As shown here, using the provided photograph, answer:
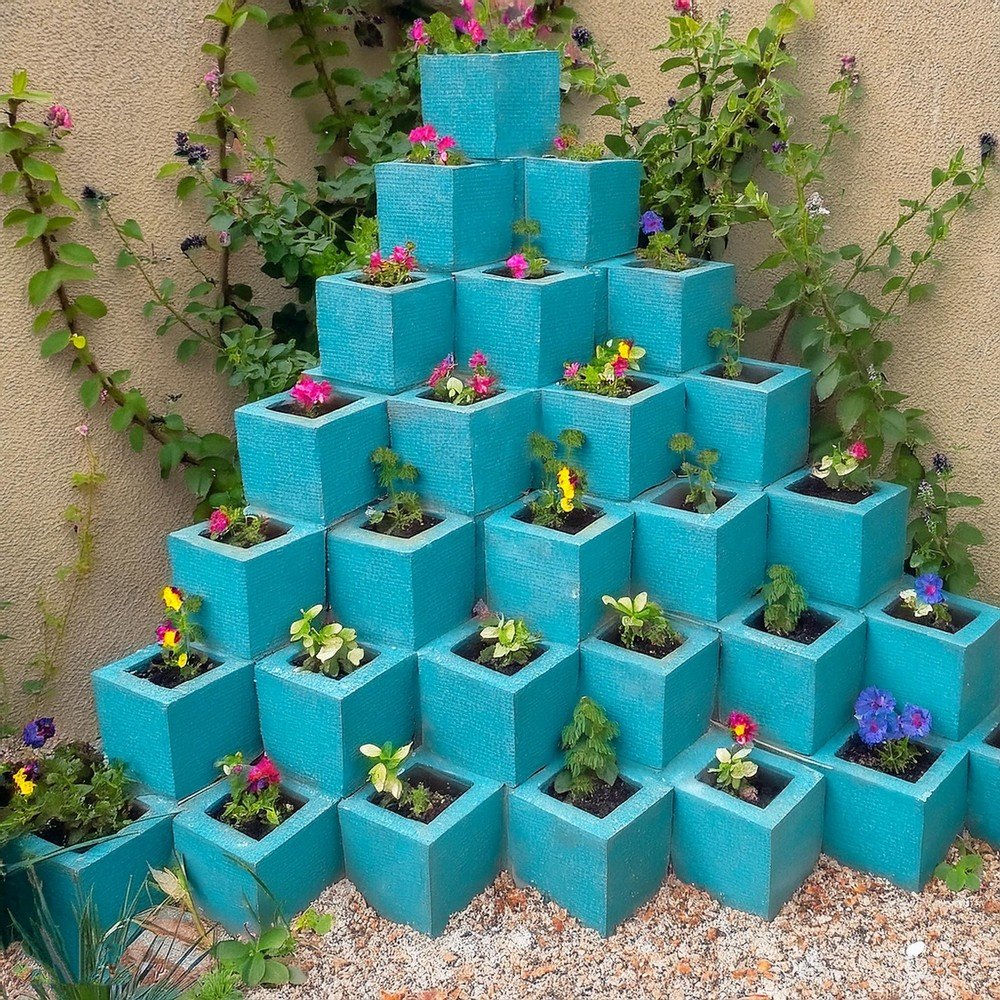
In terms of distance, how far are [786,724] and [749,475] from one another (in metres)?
0.70

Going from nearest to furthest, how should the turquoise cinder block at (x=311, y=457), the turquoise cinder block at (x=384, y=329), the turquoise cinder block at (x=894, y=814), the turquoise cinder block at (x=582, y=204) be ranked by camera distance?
1. the turquoise cinder block at (x=894, y=814)
2. the turquoise cinder block at (x=311, y=457)
3. the turquoise cinder block at (x=384, y=329)
4. the turquoise cinder block at (x=582, y=204)

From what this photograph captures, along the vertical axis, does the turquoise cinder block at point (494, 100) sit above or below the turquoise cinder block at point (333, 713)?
above

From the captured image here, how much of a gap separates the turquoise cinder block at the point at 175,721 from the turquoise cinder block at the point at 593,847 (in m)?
0.76

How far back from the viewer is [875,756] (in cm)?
299

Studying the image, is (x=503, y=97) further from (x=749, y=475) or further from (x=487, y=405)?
(x=749, y=475)

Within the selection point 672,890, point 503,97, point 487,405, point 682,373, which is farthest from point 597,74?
point 672,890

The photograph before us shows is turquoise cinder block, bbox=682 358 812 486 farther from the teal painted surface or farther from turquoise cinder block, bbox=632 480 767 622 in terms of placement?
the teal painted surface

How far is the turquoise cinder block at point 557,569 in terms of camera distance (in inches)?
115

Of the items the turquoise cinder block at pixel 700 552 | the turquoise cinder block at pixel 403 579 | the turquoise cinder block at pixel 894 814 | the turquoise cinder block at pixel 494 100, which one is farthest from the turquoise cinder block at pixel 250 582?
the turquoise cinder block at pixel 894 814

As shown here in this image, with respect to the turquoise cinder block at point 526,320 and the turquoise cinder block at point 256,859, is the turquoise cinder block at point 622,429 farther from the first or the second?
the turquoise cinder block at point 256,859

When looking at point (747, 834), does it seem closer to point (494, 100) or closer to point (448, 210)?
point (448, 210)

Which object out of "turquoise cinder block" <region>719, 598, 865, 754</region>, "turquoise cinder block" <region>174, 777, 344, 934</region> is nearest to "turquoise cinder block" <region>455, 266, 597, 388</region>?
"turquoise cinder block" <region>719, 598, 865, 754</region>

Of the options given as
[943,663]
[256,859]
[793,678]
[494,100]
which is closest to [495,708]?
[256,859]

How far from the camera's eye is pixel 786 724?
2992 millimetres
